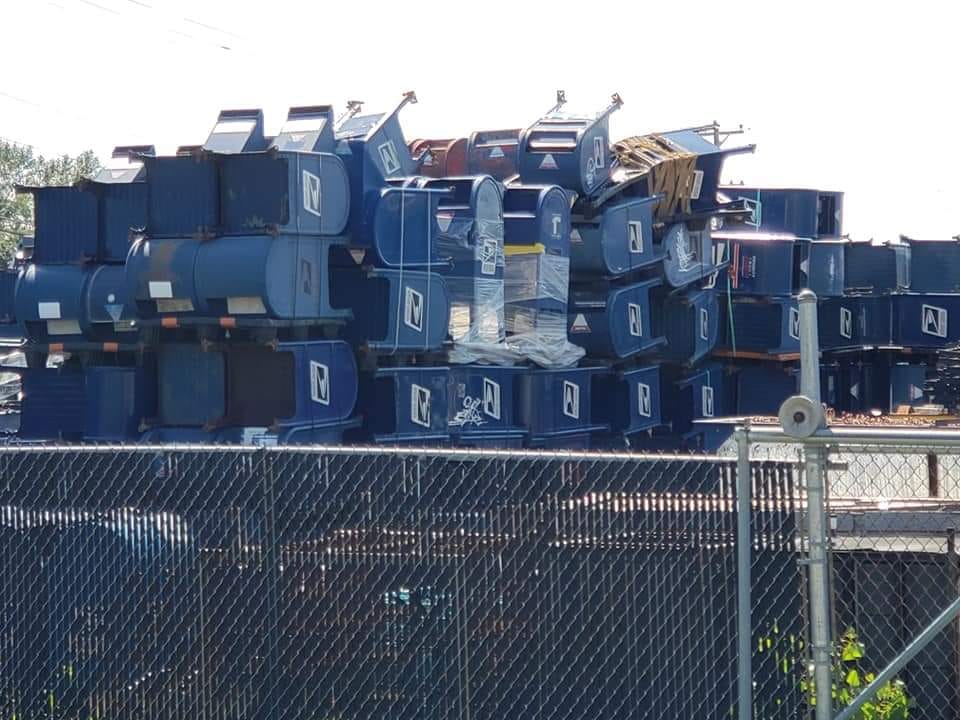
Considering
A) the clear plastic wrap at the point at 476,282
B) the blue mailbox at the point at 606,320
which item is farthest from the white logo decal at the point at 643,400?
the clear plastic wrap at the point at 476,282

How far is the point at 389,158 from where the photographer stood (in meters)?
15.5

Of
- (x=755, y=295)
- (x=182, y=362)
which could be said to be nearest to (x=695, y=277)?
(x=755, y=295)

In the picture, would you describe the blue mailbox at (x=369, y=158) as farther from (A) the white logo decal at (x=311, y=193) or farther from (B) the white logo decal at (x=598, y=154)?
(B) the white logo decal at (x=598, y=154)

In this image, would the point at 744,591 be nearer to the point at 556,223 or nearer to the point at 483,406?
the point at 483,406

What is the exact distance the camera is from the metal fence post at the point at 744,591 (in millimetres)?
4828

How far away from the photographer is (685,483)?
527 centimetres

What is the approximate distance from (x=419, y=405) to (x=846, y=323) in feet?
36.3

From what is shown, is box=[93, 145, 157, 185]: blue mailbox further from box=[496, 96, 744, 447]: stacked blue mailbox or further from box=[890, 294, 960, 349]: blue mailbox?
box=[890, 294, 960, 349]: blue mailbox

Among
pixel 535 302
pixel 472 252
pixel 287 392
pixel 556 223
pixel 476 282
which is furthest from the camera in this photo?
pixel 556 223

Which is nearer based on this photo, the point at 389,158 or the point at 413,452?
the point at 413,452

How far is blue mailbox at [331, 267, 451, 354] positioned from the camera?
576 inches

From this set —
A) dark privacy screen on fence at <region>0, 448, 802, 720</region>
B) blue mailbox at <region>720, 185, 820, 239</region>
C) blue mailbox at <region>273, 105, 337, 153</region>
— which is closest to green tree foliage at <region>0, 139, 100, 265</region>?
blue mailbox at <region>720, 185, 820, 239</region>

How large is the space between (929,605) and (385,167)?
1078 cm

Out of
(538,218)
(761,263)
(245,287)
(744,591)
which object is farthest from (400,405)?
(744,591)
